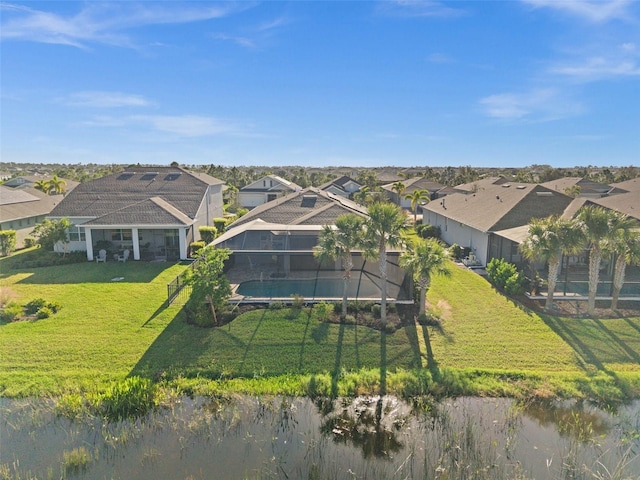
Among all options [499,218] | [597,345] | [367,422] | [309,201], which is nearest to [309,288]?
[367,422]

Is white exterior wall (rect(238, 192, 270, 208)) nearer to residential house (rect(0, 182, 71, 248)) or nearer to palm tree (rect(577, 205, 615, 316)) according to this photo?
residential house (rect(0, 182, 71, 248))

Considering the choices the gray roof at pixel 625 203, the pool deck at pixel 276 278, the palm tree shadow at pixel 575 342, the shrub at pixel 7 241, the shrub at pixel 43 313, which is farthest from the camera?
the shrub at pixel 7 241

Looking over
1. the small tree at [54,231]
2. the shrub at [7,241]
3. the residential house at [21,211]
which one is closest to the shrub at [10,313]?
the small tree at [54,231]

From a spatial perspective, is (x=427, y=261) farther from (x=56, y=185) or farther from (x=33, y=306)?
(x=56, y=185)

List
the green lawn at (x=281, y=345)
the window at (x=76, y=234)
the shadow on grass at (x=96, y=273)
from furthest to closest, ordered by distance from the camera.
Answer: the window at (x=76, y=234) < the shadow on grass at (x=96, y=273) < the green lawn at (x=281, y=345)

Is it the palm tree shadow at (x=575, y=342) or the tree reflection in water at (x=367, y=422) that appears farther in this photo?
the palm tree shadow at (x=575, y=342)

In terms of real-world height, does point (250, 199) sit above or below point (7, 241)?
above

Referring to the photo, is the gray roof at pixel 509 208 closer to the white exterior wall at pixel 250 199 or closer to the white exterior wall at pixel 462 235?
the white exterior wall at pixel 462 235

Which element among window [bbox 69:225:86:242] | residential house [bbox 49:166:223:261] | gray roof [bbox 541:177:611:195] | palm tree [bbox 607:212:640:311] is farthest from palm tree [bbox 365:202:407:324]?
gray roof [bbox 541:177:611:195]
